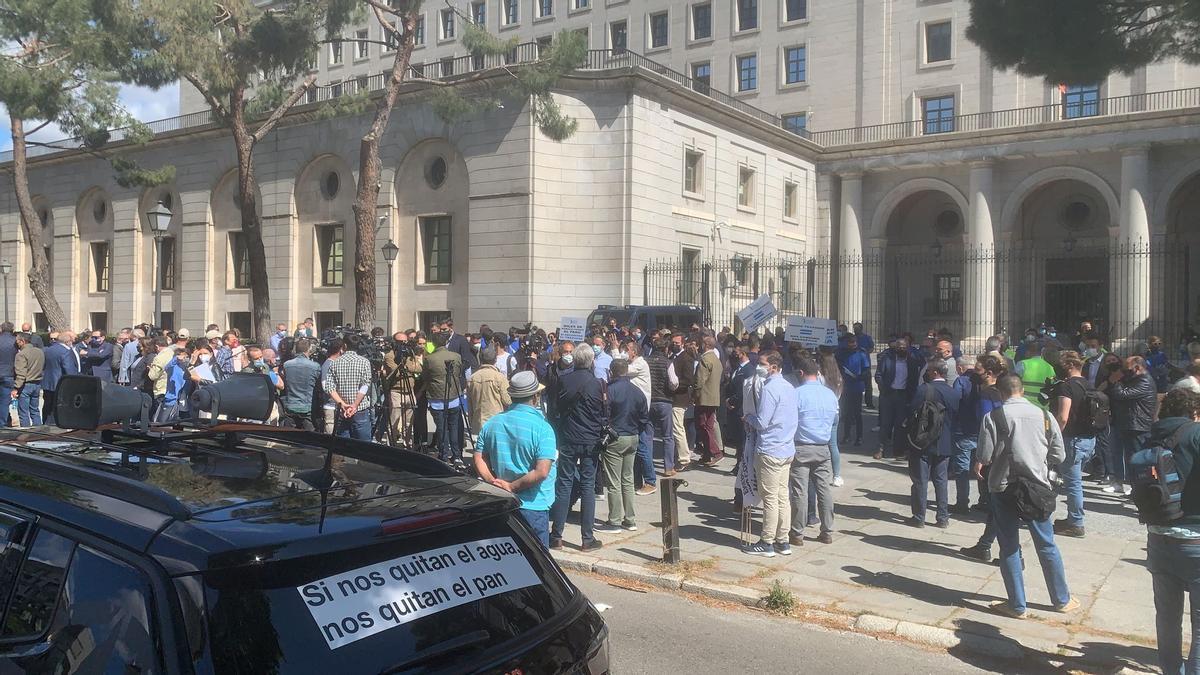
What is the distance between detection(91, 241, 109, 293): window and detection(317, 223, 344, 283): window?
1401cm

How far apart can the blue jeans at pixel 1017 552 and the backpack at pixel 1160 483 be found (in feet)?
5.38

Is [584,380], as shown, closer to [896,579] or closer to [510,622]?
[896,579]

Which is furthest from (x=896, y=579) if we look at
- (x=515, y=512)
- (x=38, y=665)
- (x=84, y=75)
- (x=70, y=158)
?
(x=70, y=158)

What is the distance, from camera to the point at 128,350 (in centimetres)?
1727

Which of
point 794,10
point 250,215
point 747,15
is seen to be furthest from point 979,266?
point 250,215

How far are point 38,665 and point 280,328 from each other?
2106 centimetres

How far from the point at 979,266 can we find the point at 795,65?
1350cm

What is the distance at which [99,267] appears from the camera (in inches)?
1655

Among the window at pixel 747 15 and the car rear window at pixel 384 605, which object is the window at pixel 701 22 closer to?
the window at pixel 747 15

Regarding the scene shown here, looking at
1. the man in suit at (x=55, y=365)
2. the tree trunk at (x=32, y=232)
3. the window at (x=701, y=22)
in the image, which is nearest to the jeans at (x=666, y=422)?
the man in suit at (x=55, y=365)

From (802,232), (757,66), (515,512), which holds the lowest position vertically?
(515,512)

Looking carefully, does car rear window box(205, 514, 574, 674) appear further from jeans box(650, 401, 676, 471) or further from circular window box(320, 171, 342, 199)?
circular window box(320, 171, 342, 199)

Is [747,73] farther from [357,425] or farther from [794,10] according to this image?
[357,425]

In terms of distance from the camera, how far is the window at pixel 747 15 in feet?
141
